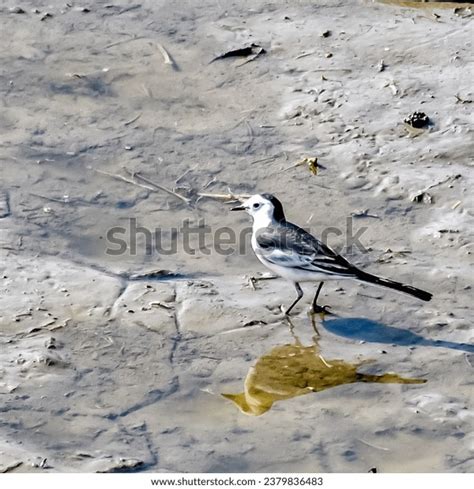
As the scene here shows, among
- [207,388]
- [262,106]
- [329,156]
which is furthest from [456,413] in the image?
[262,106]

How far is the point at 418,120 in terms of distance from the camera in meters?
10.4

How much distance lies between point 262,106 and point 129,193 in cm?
194

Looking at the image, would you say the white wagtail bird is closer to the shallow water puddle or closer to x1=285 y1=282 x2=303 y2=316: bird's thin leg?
x1=285 y1=282 x2=303 y2=316: bird's thin leg

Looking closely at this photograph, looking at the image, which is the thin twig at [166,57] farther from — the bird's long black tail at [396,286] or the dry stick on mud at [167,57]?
the bird's long black tail at [396,286]

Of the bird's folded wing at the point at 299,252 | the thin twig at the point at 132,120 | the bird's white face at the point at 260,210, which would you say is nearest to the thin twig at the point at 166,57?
the thin twig at the point at 132,120

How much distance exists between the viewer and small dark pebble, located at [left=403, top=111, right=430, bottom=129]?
10383mm

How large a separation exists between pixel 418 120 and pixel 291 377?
3756 mm

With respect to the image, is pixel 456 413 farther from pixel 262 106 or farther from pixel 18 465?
pixel 262 106

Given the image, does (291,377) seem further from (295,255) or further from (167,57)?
(167,57)

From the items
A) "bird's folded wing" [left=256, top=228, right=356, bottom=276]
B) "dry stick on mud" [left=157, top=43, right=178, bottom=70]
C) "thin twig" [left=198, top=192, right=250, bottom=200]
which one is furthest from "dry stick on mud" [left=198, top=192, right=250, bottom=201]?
"dry stick on mud" [left=157, top=43, right=178, bottom=70]

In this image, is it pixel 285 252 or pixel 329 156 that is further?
pixel 329 156

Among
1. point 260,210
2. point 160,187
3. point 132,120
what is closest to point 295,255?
point 260,210

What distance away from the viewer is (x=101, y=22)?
12461 millimetres

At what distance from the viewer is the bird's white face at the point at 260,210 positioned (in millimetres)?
8727
